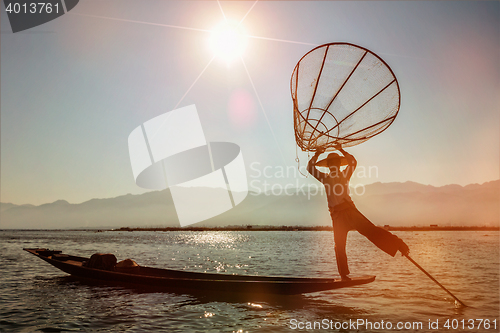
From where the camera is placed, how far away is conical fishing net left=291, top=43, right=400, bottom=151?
25.5 ft

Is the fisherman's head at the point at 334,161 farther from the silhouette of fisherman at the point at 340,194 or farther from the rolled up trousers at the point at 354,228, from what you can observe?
the rolled up trousers at the point at 354,228

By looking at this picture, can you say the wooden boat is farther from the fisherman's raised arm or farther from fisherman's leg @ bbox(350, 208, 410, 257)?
the fisherman's raised arm

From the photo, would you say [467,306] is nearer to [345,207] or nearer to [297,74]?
[345,207]

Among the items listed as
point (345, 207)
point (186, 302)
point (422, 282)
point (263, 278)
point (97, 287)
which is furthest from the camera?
point (422, 282)

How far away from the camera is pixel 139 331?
880cm

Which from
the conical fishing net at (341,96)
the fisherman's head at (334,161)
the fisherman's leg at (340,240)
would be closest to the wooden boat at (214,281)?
the fisherman's leg at (340,240)

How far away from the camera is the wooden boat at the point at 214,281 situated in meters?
11.0

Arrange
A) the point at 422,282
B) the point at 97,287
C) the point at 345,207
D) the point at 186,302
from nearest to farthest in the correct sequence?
the point at 345,207 → the point at 186,302 → the point at 97,287 → the point at 422,282

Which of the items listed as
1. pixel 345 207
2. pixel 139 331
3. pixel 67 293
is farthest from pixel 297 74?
pixel 67 293

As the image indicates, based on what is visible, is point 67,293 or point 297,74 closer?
point 297,74

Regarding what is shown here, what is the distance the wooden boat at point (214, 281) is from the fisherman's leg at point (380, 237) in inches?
88.9

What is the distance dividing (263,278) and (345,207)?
5.73 m

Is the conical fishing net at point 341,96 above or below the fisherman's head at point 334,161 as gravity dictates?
above

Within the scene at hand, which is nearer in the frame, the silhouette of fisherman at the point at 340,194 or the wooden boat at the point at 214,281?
the silhouette of fisherman at the point at 340,194
